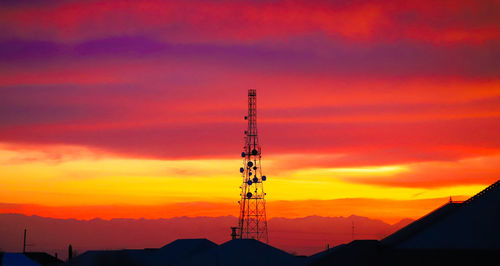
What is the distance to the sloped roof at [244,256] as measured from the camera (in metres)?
130

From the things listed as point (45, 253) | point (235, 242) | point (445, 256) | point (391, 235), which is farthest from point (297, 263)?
point (45, 253)

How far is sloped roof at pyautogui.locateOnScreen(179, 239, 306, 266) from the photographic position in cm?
A: 12988

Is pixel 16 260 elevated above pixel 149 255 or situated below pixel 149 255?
below

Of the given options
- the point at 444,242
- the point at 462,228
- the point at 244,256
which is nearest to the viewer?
the point at 444,242

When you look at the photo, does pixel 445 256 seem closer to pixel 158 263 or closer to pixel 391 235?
pixel 391 235

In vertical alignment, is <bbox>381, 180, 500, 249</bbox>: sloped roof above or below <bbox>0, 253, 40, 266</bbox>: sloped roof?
above

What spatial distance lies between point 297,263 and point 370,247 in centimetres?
3617

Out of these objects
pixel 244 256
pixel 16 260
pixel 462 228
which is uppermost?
pixel 462 228

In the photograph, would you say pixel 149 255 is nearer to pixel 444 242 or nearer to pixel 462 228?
pixel 444 242

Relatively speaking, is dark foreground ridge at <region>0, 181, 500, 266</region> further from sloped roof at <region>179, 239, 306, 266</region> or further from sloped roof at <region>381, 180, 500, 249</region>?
sloped roof at <region>179, 239, 306, 266</region>

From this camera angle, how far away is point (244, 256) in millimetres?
130750

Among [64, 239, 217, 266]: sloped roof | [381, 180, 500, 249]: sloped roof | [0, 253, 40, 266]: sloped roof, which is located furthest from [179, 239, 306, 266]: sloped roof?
[0, 253, 40, 266]: sloped roof

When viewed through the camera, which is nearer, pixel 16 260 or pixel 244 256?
pixel 244 256

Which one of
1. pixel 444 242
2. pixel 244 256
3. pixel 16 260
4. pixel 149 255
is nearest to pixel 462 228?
pixel 444 242
